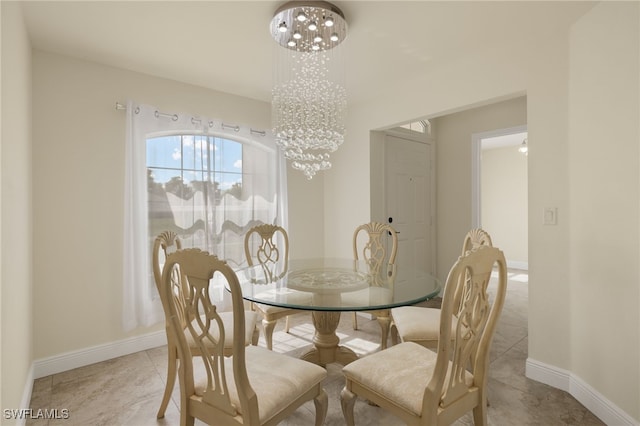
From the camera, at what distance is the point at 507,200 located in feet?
23.0

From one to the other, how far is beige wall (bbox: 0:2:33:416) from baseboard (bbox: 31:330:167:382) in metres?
0.22

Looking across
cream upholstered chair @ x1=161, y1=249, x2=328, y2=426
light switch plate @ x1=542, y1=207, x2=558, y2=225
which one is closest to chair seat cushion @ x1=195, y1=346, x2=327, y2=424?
cream upholstered chair @ x1=161, y1=249, x2=328, y2=426

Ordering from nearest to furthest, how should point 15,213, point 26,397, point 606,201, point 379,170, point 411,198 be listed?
point 15,213 < point 606,201 < point 26,397 < point 379,170 < point 411,198

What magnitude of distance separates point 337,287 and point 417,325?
549 mm

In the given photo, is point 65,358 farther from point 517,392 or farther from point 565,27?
Answer: point 565,27

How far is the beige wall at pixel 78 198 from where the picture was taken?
2.51 meters

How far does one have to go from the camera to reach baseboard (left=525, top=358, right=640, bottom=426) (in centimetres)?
181

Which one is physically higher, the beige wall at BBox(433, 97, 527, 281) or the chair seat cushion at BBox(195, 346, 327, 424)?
the beige wall at BBox(433, 97, 527, 281)

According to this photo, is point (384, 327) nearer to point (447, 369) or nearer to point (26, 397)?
point (447, 369)

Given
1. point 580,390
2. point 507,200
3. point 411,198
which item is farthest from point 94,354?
point 507,200

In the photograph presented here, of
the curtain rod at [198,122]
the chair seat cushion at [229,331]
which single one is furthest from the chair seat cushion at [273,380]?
the curtain rod at [198,122]

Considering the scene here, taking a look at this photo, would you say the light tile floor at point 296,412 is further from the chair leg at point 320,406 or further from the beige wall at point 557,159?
the chair leg at point 320,406

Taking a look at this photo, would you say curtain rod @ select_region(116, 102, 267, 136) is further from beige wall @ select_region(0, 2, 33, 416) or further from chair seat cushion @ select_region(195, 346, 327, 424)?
chair seat cushion @ select_region(195, 346, 327, 424)

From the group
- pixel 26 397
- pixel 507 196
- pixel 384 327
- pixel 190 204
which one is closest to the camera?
pixel 26 397
